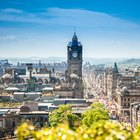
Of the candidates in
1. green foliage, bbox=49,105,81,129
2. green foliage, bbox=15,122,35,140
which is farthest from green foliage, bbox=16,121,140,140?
green foliage, bbox=49,105,81,129

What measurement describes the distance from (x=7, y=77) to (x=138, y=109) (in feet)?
275

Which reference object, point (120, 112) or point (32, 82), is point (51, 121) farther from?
point (32, 82)

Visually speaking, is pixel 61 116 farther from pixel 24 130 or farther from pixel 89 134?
pixel 89 134

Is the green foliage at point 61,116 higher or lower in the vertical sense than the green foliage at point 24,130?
lower

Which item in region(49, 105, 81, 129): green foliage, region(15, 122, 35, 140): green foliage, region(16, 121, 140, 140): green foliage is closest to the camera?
region(16, 121, 140, 140): green foliage

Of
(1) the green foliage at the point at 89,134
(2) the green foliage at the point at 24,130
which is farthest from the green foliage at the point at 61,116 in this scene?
A: (1) the green foliage at the point at 89,134

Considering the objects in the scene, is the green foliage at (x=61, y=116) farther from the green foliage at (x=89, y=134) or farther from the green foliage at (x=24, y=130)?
the green foliage at (x=89, y=134)

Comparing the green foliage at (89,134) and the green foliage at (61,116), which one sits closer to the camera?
the green foliage at (89,134)

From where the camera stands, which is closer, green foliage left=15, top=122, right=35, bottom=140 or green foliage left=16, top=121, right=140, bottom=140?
green foliage left=16, top=121, right=140, bottom=140

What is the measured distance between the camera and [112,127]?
13.7 meters

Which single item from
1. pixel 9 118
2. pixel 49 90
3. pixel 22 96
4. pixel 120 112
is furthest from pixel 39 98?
pixel 9 118

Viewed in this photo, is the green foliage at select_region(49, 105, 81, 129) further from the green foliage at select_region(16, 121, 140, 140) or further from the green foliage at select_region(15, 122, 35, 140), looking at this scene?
the green foliage at select_region(16, 121, 140, 140)

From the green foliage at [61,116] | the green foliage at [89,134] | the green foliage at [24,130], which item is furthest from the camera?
the green foliage at [61,116]

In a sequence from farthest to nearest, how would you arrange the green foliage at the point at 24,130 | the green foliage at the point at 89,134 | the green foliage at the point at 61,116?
the green foliage at the point at 61,116
the green foliage at the point at 24,130
the green foliage at the point at 89,134
